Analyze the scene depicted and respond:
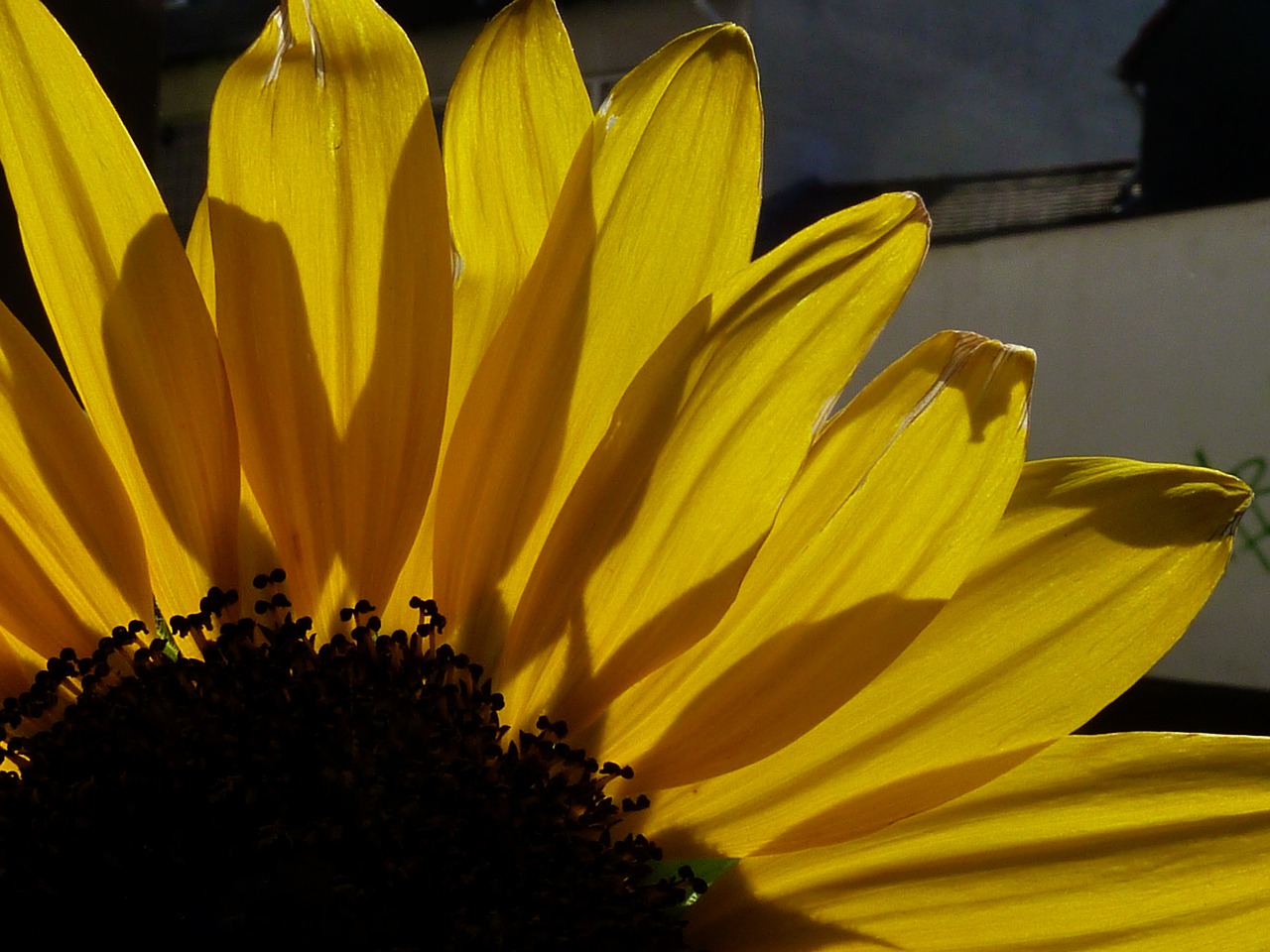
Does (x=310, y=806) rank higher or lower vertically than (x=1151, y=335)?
lower

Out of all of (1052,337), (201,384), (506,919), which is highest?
(1052,337)

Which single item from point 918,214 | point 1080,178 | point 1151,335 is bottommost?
point 918,214

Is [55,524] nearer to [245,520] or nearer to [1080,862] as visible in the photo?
[245,520]

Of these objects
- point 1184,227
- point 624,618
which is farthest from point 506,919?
point 1184,227

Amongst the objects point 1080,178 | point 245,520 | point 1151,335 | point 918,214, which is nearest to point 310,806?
point 245,520

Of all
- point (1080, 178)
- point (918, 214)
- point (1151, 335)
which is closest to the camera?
point (918, 214)

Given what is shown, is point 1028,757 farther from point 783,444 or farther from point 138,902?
point 138,902

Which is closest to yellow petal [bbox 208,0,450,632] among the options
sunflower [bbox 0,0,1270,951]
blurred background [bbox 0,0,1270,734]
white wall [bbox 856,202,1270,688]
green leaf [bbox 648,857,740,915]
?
sunflower [bbox 0,0,1270,951]

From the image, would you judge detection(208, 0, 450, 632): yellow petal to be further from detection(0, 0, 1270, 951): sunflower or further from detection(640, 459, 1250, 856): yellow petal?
detection(640, 459, 1250, 856): yellow petal
